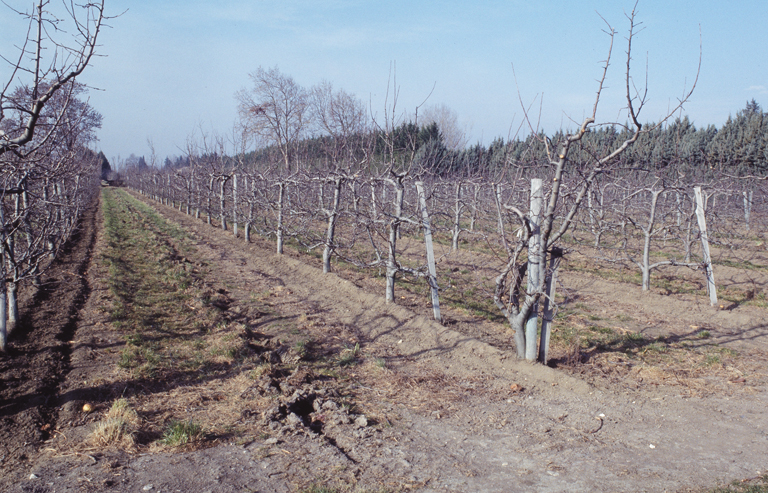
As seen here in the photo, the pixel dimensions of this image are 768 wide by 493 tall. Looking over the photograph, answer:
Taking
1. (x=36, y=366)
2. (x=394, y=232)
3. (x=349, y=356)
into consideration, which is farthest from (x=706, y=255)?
(x=36, y=366)

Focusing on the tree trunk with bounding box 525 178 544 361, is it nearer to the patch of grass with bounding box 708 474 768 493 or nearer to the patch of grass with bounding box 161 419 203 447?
the patch of grass with bounding box 708 474 768 493

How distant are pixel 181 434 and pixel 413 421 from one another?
187 cm

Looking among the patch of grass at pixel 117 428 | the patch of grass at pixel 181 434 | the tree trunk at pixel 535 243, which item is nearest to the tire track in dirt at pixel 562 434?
the tree trunk at pixel 535 243

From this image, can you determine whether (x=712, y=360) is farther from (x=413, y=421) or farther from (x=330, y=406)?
(x=330, y=406)

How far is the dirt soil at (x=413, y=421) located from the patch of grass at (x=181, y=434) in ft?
0.34

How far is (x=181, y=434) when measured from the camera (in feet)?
11.5

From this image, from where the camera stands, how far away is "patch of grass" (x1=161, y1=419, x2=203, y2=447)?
347cm

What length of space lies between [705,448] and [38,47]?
19.1ft

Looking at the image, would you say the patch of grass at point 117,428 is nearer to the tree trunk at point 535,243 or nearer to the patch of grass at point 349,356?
the patch of grass at point 349,356

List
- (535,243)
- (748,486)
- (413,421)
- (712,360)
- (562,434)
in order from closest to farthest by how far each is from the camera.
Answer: (748,486) < (562,434) < (413,421) < (535,243) < (712,360)

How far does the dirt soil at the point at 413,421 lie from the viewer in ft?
10.3

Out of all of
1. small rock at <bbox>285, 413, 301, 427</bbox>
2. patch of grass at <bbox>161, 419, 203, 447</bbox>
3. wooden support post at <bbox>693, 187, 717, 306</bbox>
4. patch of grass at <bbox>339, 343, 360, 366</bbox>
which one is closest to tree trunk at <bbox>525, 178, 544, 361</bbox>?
patch of grass at <bbox>339, 343, 360, 366</bbox>

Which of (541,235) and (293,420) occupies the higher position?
(541,235)

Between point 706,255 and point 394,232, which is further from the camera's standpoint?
point 706,255
